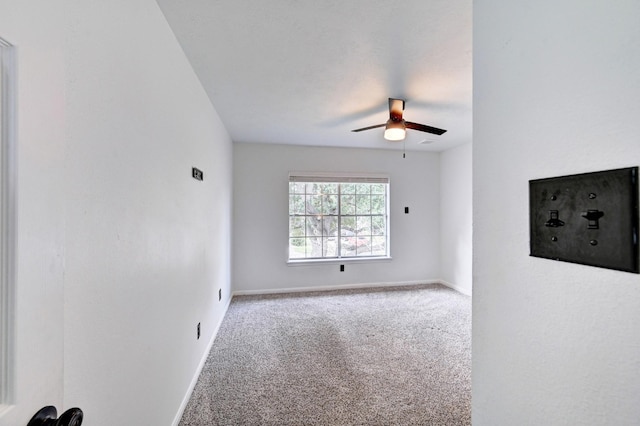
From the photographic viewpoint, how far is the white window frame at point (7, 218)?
1.39 ft

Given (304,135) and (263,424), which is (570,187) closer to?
(263,424)

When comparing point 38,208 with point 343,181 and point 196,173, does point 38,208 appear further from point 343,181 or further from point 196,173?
point 343,181

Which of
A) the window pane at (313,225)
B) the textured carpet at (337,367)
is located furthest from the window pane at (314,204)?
the textured carpet at (337,367)

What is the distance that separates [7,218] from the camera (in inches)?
16.9

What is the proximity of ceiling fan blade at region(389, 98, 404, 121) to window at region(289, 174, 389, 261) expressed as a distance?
6.89 ft

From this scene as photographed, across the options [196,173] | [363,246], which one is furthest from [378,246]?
[196,173]

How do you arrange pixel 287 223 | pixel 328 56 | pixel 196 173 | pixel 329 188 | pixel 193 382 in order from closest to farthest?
pixel 328 56 → pixel 193 382 → pixel 196 173 → pixel 287 223 → pixel 329 188

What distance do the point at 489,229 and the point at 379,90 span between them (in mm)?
1988

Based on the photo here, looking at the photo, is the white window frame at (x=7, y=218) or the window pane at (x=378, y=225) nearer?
the white window frame at (x=7, y=218)

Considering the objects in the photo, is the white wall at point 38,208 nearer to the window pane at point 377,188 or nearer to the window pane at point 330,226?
the window pane at point 330,226

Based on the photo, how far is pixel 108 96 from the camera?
1.02 m

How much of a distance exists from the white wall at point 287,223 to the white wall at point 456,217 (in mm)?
140

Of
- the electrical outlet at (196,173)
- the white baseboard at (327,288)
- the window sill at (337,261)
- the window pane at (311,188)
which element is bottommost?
the white baseboard at (327,288)

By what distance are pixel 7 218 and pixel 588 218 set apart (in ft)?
3.46
